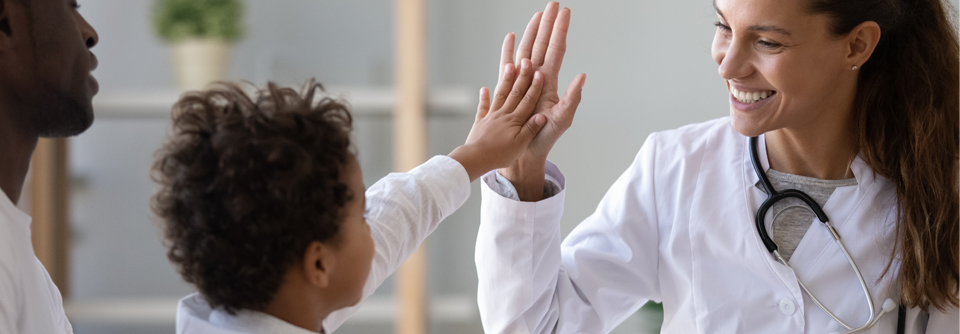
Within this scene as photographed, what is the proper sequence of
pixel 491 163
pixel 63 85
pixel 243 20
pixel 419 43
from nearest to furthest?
1. pixel 63 85
2. pixel 491 163
3. pixel 419 43
4. pixel 243 20

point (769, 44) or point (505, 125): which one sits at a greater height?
point (769, 44)

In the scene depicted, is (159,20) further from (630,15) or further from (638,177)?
(638,177)

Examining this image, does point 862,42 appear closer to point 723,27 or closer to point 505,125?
point 723,27

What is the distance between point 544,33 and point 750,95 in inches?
12.6

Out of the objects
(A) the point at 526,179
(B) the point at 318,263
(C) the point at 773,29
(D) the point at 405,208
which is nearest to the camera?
(B) the point at 318,263

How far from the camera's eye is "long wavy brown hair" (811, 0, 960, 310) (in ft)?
3.26

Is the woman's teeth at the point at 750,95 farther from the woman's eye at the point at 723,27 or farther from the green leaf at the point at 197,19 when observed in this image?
the green leaf at the point at 197,19

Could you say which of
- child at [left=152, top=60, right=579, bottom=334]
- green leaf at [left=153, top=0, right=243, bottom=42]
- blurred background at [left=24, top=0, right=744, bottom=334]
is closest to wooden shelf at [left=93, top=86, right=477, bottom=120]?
blurred background at [left=24, top=0, right=744, bottom=334]

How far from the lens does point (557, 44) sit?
3.55 feet

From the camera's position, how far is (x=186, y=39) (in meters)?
2.06

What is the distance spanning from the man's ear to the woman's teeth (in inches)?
5.2

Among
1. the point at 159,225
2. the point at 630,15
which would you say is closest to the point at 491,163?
the point at 159,225

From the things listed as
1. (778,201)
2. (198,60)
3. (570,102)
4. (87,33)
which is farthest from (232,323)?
(198,60)

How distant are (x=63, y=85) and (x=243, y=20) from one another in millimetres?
1771
